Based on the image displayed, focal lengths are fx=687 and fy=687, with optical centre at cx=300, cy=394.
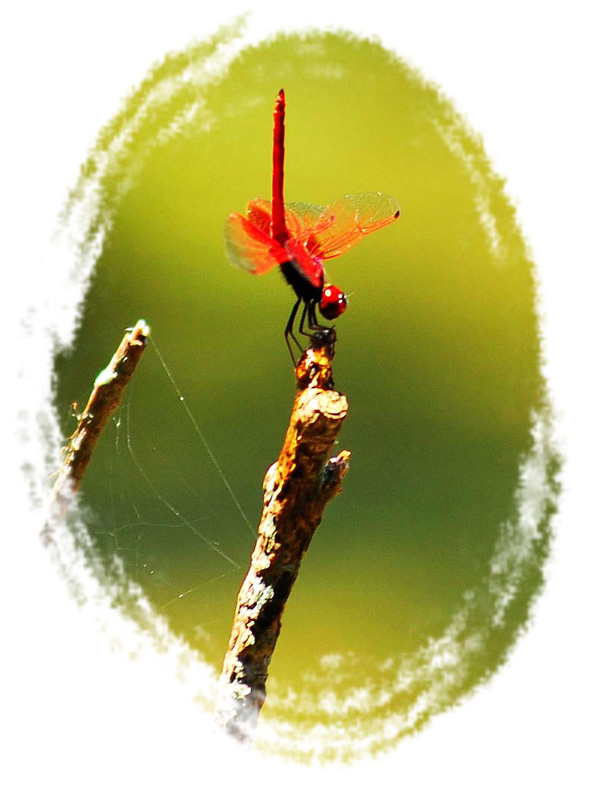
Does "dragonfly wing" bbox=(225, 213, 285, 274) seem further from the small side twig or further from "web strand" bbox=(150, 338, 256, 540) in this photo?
"web strand" bbox=(150, 338, 256, 540)

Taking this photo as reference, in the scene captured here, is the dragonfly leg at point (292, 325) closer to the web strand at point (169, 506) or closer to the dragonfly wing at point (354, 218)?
the dragonfly wing at point (354, 218)

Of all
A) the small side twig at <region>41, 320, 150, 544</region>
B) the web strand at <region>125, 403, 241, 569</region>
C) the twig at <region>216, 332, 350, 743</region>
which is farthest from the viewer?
the web strand at <region>125, 403, 241, 569</region>

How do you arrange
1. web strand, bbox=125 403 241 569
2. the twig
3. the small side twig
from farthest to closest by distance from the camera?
web strand, bbox=125 403 241 569
the small side twig
the twig

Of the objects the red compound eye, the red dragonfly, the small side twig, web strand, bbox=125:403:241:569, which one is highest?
the red dragonfly

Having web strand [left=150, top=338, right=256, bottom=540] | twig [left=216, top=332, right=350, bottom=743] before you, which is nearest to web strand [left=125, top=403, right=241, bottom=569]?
web strand [left=150, top=338, right=256, bottom=540]

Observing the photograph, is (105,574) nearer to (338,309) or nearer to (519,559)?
(338,309)

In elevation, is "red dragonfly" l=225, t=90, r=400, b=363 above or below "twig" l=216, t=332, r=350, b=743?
above
